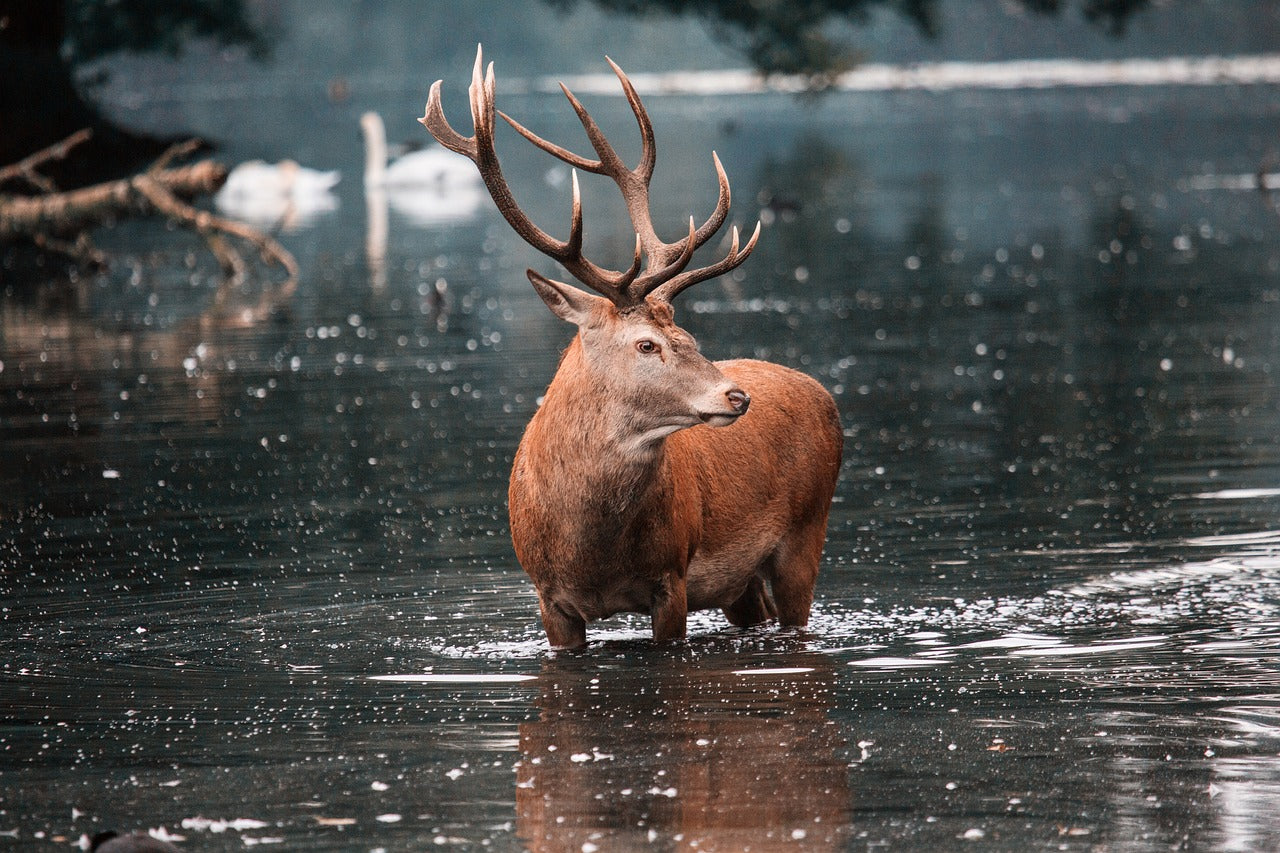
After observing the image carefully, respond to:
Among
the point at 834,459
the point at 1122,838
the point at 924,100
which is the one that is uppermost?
the point at 924,100

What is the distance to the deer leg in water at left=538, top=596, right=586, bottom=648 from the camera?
830 centimetres

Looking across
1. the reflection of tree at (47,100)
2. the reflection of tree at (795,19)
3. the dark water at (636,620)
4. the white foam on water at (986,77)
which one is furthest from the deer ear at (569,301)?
the white foam on water at (986,77)

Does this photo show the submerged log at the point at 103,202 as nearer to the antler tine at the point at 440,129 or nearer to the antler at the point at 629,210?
the antler tine at the point at 440,129

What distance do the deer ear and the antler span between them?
62 millimetres

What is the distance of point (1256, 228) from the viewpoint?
1079 inches

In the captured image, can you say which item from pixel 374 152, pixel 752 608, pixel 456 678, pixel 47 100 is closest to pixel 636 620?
pixel 752 608

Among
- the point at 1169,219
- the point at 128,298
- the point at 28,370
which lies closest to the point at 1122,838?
the point at 28,370

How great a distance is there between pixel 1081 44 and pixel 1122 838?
504 ft

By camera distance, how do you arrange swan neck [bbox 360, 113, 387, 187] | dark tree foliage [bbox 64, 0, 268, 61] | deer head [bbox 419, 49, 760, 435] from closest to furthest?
deer head [bbox 419, 49, 760, 435], swan neck [bbox 360, 113, 387, 187], dark tree foliage [bbox 64, 0, 268, 61]

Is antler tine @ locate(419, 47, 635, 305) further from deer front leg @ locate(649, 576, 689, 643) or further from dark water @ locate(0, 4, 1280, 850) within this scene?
dark water @ locate(0, 4, 1280, 850)

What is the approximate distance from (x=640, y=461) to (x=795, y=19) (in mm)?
40801

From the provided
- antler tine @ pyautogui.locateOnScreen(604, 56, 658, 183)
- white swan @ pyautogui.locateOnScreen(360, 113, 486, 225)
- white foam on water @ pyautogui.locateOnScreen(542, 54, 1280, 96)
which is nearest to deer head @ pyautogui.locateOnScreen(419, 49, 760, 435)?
antler tine @ pyautogui.locateOnScreen(604, 56, 658, 183)

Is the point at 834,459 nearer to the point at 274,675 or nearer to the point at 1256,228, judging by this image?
the point at 274,675

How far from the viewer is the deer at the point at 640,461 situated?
26.2 feet
